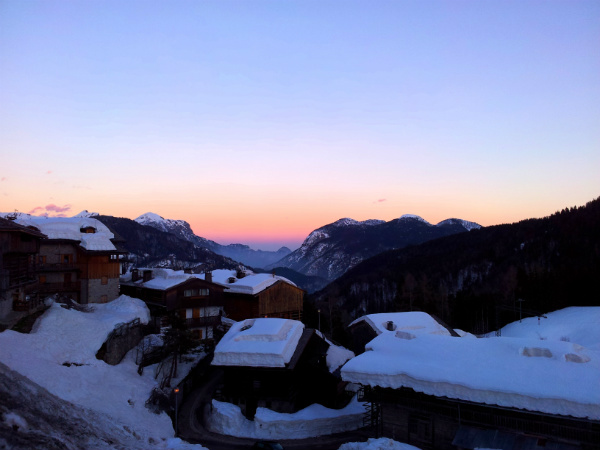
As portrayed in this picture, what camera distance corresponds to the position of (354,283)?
15650 centimetres

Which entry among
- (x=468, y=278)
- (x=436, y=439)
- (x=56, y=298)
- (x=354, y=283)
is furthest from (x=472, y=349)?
(x=354, y=283)

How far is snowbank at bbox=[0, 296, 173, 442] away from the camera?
23703mm

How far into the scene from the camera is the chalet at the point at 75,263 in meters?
44.0

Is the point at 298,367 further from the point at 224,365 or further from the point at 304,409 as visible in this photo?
the point at 224,365

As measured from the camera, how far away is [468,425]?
73.7 feet

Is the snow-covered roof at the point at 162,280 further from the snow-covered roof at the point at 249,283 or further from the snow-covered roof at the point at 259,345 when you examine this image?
the snow-covered roof at the point at 259,345

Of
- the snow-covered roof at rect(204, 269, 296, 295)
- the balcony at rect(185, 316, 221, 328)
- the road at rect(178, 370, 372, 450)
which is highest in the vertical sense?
the snow-covered roof at rect(204, 269, 296, 295)

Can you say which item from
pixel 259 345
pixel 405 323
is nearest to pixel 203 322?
pixel 259 345

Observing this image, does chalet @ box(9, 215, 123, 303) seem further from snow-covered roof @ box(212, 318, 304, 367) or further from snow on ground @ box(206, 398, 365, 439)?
snow on ground @ box(206, 398, 365, 439)

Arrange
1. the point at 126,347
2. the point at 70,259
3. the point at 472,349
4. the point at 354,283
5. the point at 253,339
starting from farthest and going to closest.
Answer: the point at 354,283 < the point at 70,259 < the point at 126,347 < the point at 253,339 < the point at 472,349

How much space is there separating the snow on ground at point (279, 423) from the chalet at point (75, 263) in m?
23.0

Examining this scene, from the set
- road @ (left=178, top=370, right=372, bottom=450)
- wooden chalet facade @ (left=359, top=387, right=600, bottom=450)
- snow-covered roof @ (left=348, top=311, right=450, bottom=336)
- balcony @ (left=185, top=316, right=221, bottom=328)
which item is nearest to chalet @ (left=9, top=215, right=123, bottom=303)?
balcony @ (left=185, top=316, right=221, bottom=328)

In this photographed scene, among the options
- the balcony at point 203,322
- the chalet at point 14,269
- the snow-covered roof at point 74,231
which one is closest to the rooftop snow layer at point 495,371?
the chalet at point 14,269

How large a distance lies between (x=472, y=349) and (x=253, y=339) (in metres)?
16.9
